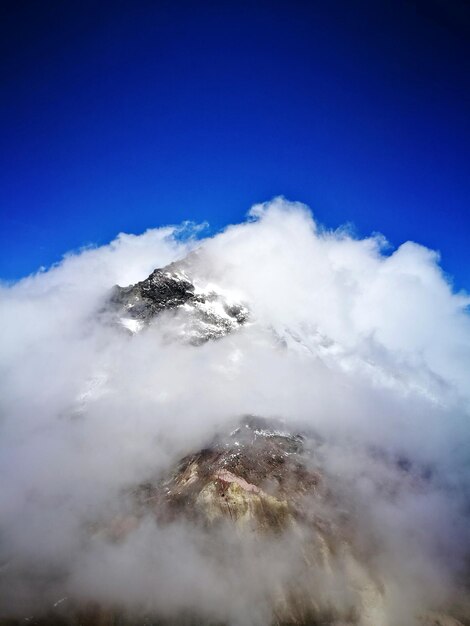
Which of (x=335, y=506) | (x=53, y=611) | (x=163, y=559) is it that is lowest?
(x=53, y=611)

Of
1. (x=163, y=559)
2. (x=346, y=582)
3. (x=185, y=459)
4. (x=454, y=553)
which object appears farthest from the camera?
(x=185, y=459)

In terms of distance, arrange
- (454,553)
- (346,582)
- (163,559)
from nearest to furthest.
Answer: (346,582) → (163,559) → (454,553)

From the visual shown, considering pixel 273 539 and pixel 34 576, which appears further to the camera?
pixel 34 576

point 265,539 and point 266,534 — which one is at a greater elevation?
point 266,534

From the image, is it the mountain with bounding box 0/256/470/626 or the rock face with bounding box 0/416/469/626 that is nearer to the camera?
the rock face with bounding box 0/416/469/626

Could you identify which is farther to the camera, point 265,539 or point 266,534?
point 266,534

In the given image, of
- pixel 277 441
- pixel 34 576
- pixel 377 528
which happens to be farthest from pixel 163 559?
pixel 377 528

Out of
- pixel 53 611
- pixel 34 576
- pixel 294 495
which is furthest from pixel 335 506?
pixel 34 576

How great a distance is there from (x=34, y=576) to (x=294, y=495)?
378 feet

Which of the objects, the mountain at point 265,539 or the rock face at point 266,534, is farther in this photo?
the mountain at point 265,539

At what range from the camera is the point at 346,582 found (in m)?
145

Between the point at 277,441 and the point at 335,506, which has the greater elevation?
the point at 277,441

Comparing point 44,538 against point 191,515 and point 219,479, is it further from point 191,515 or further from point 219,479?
point 219,479

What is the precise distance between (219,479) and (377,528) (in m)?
75.8
